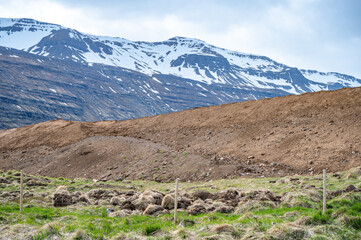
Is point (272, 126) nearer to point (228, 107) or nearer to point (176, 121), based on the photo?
point (228, 107)

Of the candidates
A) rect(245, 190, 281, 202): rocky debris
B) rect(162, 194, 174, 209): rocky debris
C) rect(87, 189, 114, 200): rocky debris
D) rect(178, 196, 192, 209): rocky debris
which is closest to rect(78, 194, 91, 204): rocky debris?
rect(87, 189, 114, 200): rocky debris

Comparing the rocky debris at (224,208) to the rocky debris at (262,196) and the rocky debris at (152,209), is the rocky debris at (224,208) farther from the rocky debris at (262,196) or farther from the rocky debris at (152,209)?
the rocky debris at (152,209)

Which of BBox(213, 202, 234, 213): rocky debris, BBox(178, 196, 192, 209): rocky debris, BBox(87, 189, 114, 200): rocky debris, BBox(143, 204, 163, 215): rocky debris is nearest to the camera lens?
BBox(143, 204, 163, 215): rocky debris

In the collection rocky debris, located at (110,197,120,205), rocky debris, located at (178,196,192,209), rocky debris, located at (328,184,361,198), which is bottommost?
rocky debris, located at (110,197,120,205)

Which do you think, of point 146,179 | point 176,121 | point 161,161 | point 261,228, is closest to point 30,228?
point 261,228

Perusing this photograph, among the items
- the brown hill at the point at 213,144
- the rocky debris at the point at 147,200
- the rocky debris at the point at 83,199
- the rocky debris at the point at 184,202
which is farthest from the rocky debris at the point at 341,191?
the rocky debris at the point at 83,199

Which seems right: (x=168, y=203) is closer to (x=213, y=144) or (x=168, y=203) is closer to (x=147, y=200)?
(x=147, y=200)

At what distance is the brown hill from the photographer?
31391 millimetres

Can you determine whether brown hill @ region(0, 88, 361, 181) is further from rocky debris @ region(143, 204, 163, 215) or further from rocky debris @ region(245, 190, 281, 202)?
rocky debris @ region(143, 204, 163, 215)

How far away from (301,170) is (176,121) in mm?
23700

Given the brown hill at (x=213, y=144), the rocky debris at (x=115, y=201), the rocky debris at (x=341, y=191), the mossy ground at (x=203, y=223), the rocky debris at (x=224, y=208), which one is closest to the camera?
the mossy ground at (x=203, y=223)

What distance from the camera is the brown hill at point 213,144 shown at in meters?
31.4

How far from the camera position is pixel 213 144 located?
3972 centimetres

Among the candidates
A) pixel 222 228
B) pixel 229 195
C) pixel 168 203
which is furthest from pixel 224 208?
pixel 222 228
